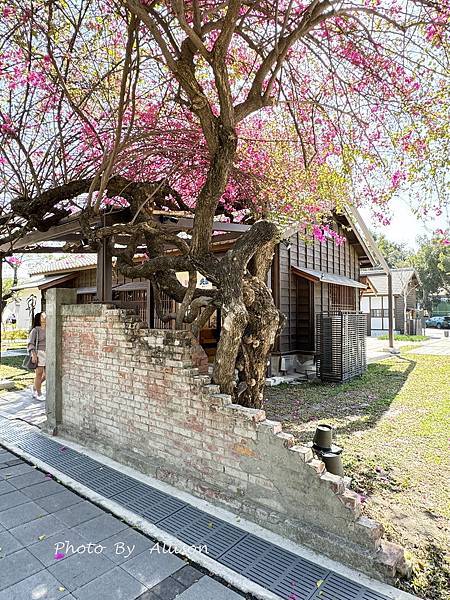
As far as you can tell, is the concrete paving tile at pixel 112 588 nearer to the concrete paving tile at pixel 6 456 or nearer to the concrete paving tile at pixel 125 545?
the concrete paving tile at pixel 125 545

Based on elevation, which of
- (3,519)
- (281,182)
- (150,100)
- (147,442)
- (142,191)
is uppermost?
(150,100)

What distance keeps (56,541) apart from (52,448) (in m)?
2.69

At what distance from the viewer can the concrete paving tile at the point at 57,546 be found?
329cm

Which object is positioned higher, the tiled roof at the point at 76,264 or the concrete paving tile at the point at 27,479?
the tiled roof at the point at 76,264

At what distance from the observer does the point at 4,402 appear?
8.80 meters

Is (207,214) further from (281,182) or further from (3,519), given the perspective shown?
(3,519)

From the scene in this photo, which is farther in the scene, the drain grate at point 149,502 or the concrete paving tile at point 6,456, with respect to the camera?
the concrete paving tile at point 6,456

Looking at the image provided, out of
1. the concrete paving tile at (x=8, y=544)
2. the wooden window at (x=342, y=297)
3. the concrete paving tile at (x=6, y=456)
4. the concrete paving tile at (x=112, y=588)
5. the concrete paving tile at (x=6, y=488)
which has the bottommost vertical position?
the concrete paving tile at (x=6, y=456)

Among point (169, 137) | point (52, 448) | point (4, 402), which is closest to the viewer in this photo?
point (52, 448)

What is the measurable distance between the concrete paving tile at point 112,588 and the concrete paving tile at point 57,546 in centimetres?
48

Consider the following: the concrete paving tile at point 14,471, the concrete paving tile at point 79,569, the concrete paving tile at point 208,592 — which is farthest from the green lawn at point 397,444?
the concrete paving tile at point 14,471

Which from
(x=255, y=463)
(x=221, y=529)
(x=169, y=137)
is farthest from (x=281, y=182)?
(x=221, y=529)

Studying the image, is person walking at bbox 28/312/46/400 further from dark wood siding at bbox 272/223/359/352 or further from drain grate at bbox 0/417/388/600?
dark wood siding at bbox 272/223/359/352

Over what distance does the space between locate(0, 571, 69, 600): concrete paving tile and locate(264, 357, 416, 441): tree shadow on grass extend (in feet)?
13.1
